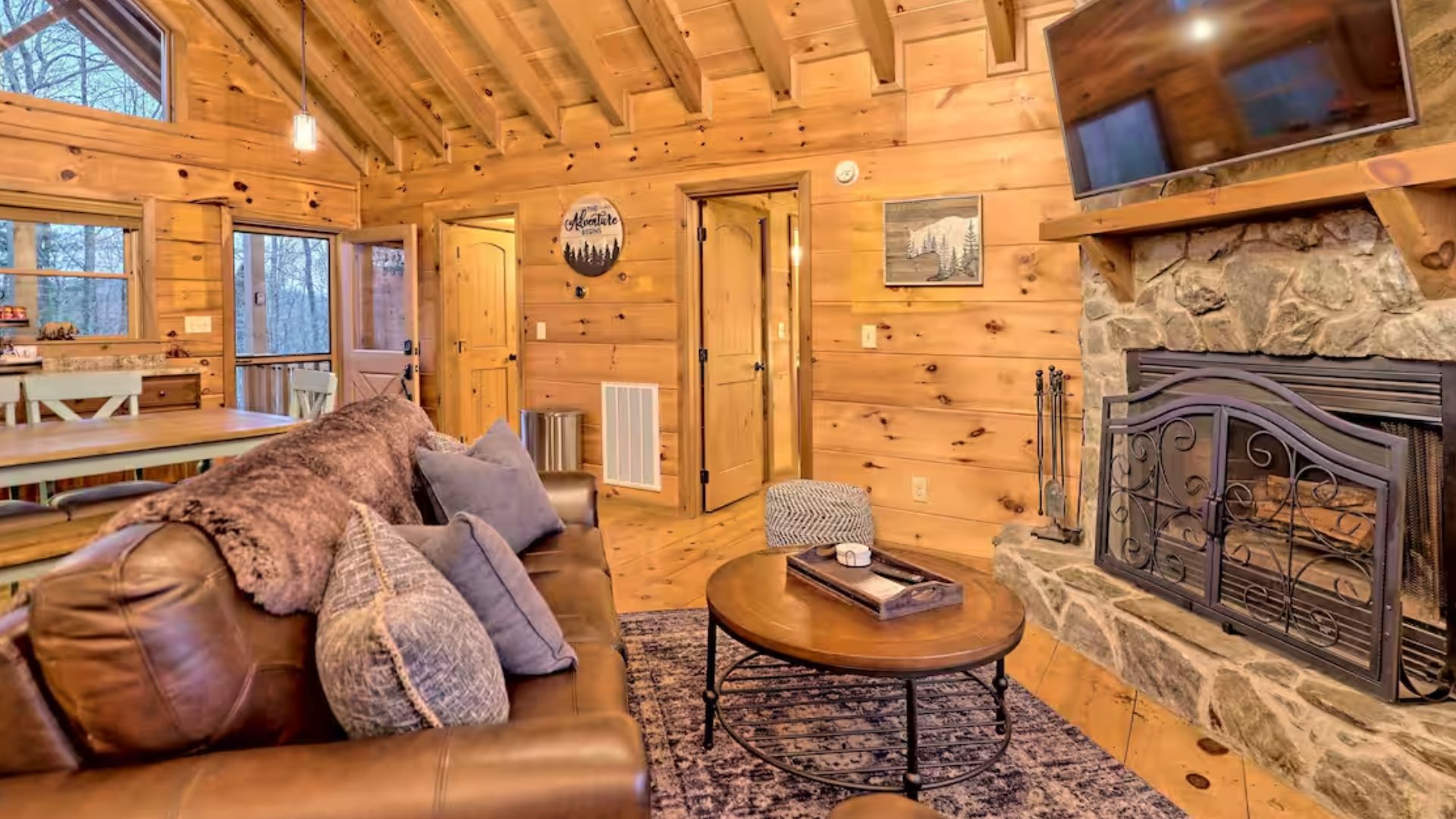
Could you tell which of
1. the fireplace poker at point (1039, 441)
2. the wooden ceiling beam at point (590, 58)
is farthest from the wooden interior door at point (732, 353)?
the fireplace poker at point (1039, 441)

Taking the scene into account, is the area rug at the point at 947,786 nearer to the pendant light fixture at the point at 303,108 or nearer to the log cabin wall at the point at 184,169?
the pendant light fixture at the point at 303,108

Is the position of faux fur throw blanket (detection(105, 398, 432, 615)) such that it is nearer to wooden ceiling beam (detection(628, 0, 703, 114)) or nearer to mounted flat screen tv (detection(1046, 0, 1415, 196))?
mounted flat screen tv (detection(1046, 0, 1415, 196))

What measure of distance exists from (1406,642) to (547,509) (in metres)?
2.45

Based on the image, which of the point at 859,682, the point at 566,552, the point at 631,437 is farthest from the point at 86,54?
the point at 859,682

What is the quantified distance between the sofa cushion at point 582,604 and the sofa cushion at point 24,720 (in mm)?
934

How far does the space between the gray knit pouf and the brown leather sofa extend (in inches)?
82.0

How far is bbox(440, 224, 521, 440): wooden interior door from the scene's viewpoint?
589 centimetres

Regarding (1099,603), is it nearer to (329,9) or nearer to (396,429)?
(396,429)

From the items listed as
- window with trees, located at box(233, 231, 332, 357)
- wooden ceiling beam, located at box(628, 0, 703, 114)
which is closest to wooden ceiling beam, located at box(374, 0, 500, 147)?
wooden ceiling beam, located at box(628, 0, 703, 114)

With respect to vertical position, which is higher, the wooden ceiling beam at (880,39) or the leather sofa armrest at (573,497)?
the wooden ceiling beam at (880,39)

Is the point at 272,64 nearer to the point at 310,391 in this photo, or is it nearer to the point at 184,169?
the point at 184,169

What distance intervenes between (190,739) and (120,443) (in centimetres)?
229

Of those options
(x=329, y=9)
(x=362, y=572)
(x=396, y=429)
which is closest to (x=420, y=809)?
(x=362, y=572)

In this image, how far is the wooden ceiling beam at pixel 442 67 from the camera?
4562 millimetres
